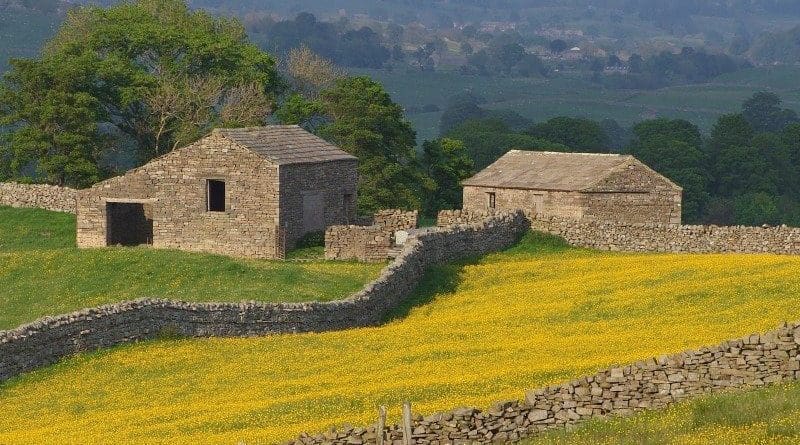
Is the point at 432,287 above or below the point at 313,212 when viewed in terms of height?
below

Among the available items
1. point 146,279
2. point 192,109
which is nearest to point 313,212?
point 146,279

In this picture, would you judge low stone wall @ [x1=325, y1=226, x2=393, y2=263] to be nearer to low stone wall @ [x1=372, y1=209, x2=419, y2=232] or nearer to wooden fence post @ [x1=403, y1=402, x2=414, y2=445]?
low stone wall @ [x1=372, y1=209, x2=419, y2=232]

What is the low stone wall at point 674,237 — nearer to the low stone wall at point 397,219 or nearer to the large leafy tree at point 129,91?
the low stone wall at point 397,219

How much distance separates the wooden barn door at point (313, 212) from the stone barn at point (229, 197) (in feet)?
0.12

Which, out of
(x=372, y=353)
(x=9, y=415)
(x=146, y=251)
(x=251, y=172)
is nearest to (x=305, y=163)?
(x=251, y=172)

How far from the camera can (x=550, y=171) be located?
247ft

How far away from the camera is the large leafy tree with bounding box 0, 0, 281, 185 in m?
81.2

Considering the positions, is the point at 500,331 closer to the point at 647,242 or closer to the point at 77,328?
the point at 77,328

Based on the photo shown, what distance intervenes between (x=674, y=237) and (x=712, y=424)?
119ft

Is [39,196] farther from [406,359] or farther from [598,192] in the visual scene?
[406,359]

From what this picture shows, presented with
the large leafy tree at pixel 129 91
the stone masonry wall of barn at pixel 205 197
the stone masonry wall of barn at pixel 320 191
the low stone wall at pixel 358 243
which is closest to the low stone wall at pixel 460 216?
the stone masonry wall of barn at pixel 320 191

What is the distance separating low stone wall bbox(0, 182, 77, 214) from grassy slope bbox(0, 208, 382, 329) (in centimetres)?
1193

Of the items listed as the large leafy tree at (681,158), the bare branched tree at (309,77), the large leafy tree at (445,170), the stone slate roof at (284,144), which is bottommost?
the large leafy tree at (681,158)

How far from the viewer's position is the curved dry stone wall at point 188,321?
138ft
